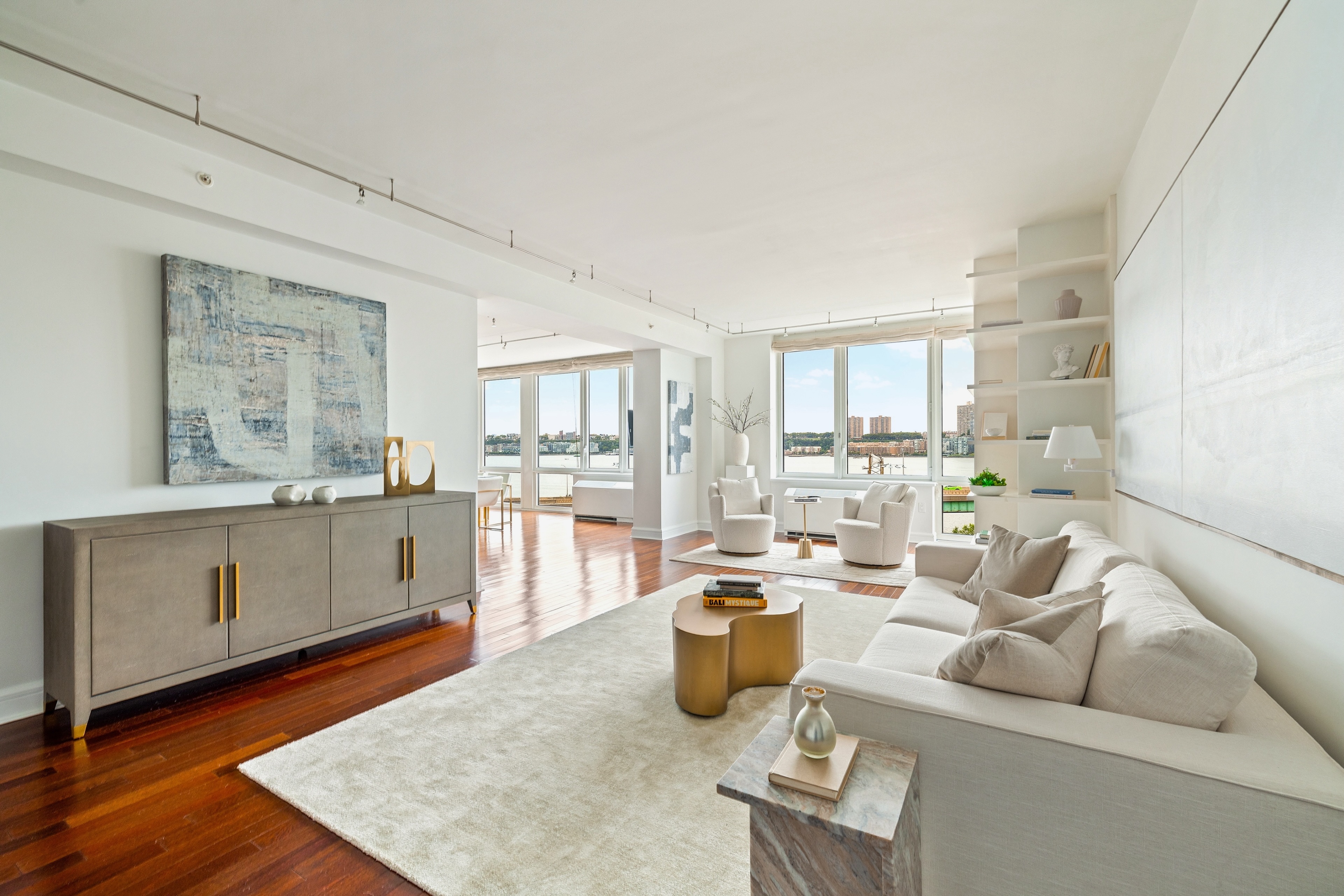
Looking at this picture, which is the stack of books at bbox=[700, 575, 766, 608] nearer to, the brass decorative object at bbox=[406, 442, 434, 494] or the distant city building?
the brass decorative object at bbox=[406, 442, 434, 494]

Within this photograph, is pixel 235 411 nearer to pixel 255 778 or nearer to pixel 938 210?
pixel 255 778

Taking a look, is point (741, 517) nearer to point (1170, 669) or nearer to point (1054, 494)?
point (1054, 494)

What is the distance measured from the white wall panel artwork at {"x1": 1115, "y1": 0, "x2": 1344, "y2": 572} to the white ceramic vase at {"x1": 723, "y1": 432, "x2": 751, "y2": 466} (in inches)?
226

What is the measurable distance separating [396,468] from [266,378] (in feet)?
3.07

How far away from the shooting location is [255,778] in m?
2.19

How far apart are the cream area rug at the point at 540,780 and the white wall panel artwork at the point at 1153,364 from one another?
190 centimetres

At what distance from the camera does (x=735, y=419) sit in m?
8.38

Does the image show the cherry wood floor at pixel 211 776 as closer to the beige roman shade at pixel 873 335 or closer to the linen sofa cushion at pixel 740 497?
the linen sofa cushion at pixel 740 497

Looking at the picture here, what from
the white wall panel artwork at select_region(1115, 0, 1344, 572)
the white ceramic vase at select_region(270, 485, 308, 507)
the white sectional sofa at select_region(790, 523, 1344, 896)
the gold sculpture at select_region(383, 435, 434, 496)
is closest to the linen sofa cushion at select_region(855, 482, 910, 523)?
the white wall panel artwork at select_region(1115, 0, 1344, 572)

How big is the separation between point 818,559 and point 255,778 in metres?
5.03

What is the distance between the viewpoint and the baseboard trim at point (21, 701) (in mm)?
2623

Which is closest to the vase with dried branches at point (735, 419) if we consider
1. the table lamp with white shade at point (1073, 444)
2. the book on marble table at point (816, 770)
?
the table lamp with white shade at point (1073, 444)

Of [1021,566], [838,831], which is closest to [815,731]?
[838,831]

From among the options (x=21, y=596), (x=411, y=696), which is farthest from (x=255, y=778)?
(x=21, y=596)
